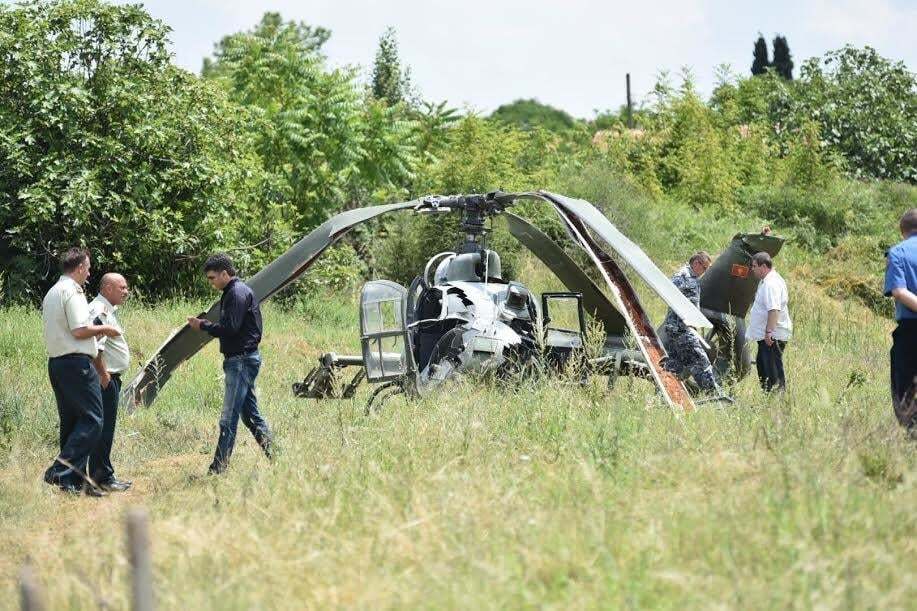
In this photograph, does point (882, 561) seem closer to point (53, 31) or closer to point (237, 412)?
point (237, 412)

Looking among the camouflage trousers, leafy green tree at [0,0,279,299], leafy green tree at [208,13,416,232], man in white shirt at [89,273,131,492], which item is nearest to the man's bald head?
man in white shirt at [89,273,131,492]

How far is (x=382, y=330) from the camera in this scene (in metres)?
11.5

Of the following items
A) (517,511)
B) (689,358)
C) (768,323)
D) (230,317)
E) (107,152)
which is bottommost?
(517,511)

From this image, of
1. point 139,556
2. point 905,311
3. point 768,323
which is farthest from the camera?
point 768,323

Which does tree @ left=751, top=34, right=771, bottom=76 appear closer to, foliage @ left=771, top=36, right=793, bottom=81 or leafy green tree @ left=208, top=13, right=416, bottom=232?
foliage @ left=771, top=36, right=793, bottom=81

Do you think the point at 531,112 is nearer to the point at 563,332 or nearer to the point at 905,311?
the point at 563,332

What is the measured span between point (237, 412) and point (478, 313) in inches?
112

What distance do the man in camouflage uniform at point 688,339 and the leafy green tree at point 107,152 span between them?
10.9 m

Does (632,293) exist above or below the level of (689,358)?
above

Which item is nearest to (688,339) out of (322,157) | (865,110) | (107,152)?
(107,152)

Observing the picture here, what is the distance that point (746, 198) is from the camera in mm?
31656

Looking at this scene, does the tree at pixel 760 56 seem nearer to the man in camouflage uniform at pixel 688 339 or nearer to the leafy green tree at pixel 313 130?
the leafy green tree at pixel 313 130

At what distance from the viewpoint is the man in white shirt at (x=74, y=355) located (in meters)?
9.19

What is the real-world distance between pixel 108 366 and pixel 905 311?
6176 mm
